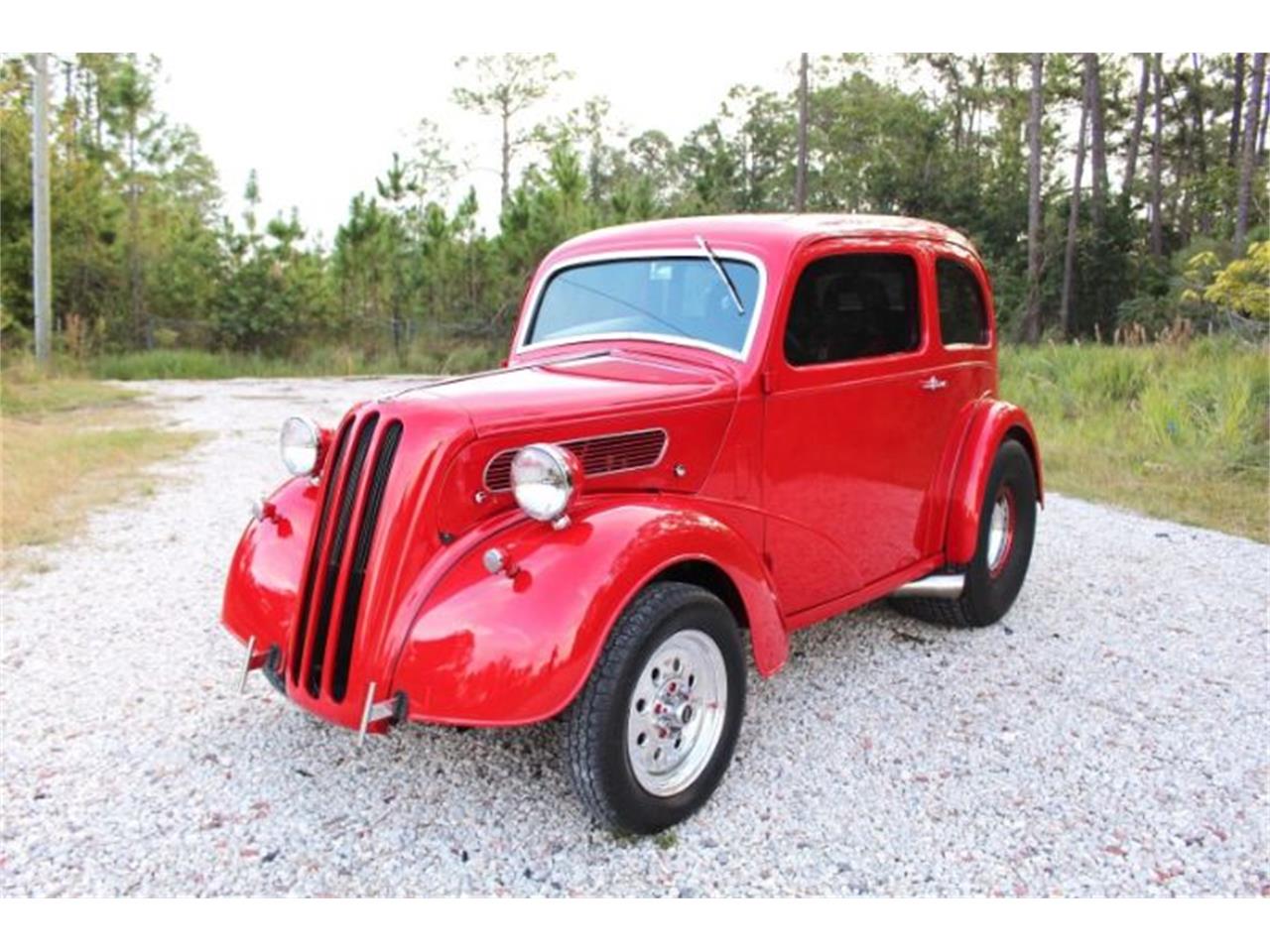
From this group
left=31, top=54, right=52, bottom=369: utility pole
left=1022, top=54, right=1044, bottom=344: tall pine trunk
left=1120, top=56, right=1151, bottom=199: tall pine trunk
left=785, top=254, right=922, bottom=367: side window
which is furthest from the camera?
left=1120, top=56, right=1151, bottom=199: tall pine trunk

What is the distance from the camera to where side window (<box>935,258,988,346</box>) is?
4484mm

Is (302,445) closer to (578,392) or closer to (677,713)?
(578,392)

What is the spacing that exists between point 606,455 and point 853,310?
1.44 m

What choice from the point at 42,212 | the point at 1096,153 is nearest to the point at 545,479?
the point at 42,212

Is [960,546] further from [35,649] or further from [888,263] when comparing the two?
[35,649]

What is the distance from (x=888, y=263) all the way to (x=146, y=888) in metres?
3.55

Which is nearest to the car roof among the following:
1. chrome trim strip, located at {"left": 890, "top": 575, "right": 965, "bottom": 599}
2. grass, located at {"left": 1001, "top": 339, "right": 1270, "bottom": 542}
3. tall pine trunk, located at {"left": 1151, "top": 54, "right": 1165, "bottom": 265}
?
chrome trim strip, located at {"left": 890, "top": 575, "right": 965, "bottom": 599}

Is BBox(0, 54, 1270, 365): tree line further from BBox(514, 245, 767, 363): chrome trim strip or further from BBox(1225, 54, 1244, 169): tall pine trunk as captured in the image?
BBox(514, 245, 767, 363): chrome trim strip

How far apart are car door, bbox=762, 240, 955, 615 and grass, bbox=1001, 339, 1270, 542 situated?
13.1ft

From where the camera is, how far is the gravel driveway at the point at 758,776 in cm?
276

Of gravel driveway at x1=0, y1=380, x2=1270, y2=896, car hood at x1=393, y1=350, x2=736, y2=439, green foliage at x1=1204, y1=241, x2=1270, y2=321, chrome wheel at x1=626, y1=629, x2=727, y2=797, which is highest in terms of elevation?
green foliage at x1=1204, y1=241, x2=1270, y2=321

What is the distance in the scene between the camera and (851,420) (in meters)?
3.89

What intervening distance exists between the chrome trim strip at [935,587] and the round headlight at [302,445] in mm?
2588

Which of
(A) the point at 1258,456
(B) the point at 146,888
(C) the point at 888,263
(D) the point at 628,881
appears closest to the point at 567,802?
(D) the point at 628,881
